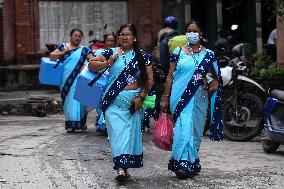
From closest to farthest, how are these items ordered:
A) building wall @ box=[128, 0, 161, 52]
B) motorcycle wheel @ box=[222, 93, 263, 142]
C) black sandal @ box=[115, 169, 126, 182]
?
black sandal @ box=[115, 169, 126, 182] → motorcycle wheel @ box=[222, 93, 263, 142] → building wall @ box=[128, 0, 161, 52]

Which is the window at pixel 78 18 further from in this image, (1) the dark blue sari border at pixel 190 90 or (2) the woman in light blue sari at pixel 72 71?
(1) the dark blue sari border at pixel 190 90

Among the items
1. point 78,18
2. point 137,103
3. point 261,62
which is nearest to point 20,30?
point 78,18

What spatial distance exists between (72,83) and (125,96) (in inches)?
176

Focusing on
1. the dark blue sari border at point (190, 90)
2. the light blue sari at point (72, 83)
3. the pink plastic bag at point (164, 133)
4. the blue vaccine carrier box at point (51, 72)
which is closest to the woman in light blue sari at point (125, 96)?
the pink plastic bag at point (164, 133)

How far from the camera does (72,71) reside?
1174 cm

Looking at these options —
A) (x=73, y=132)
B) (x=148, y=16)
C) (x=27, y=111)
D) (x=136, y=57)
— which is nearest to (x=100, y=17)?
(x=148, y=16)

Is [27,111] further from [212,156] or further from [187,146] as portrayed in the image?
[187,146]

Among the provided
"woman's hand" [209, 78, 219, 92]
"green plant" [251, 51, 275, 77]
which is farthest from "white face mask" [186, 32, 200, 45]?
"green plant" [251, 51, 275, 77]

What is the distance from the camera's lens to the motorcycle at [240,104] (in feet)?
34.5

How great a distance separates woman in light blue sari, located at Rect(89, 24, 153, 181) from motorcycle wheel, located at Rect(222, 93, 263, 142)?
11.0ft

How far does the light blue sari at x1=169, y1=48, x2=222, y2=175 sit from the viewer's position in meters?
7.51

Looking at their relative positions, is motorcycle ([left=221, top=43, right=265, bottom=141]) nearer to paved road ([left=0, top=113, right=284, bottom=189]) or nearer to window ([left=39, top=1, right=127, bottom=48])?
paved road ([left=0, top=113, right=284, bottom=189])

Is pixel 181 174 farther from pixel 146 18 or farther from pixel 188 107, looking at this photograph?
pixel 146 18

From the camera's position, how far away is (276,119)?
9.25 meters
